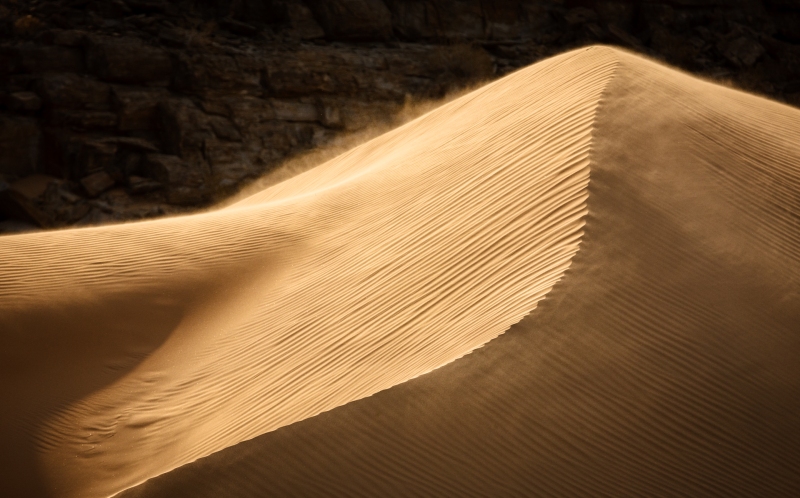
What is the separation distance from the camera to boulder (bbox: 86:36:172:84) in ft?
57.2

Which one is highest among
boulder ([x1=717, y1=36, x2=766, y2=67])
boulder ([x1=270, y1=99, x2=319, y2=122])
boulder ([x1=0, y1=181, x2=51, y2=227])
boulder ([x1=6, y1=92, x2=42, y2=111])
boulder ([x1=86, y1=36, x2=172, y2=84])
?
boulder ([x1=86, y1=36, x2=172, y2=84])

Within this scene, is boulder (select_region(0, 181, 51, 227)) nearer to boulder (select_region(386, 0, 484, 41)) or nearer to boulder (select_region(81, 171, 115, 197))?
boulder (select_region(81, 171, 115, 197))

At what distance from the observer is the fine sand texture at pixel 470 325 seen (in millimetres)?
4219

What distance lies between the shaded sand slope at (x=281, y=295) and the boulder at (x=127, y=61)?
10160mm

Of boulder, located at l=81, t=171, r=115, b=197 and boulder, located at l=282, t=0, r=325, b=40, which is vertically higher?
boulder, located at l=282, t=0, r=325, b=40

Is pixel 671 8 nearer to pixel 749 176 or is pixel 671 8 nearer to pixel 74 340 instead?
pixel 749 176

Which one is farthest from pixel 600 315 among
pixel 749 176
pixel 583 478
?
pixel 749 176

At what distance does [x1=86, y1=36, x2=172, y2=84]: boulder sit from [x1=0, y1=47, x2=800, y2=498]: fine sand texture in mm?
10381

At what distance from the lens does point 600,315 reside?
4.72 meters

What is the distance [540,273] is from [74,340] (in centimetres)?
425

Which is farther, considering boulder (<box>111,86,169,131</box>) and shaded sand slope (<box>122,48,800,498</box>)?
boulder (<box>111,86,169,131</box>)

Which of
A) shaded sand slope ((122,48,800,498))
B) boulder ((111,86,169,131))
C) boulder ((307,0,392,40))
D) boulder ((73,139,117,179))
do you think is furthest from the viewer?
boulder ((307,0,392,40))

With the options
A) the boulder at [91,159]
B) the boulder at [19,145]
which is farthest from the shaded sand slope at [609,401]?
the boulder at [19,145]

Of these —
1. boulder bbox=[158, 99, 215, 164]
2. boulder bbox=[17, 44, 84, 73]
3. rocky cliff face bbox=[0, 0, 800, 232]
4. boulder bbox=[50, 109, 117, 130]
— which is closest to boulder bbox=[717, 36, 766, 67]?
rocky cliff face bbox=[0, 0, 800, 232]
